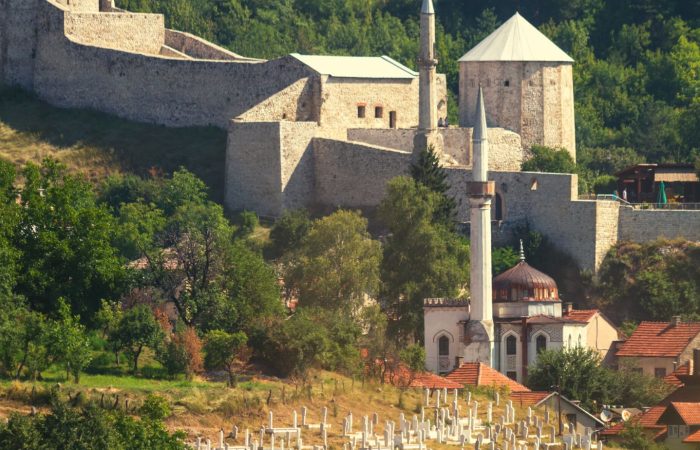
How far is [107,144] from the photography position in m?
84.1

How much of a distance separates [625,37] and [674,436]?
36379 mm

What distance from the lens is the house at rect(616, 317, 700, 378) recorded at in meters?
75.5

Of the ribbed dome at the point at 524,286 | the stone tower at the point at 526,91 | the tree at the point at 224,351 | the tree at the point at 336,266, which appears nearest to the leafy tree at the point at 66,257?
the tree at the point at 224,351

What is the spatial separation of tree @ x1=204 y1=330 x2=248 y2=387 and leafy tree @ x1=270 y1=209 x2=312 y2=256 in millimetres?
9892

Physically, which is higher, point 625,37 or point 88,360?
point 625,37

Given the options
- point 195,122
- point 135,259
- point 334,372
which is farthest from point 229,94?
point 334,372

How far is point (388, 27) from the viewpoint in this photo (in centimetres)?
10500

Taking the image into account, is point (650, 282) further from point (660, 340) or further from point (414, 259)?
point (414, 259)

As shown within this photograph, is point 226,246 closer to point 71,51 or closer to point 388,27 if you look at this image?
point 71,51

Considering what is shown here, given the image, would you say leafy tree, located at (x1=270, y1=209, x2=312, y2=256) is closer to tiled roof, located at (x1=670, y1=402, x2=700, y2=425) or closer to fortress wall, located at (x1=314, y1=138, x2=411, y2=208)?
fortress wall, located at (x1=314, y1=138, x2=411, y2=208)

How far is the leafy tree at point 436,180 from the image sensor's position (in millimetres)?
78000

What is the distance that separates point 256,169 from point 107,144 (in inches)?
187

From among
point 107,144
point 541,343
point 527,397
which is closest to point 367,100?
point 107,144

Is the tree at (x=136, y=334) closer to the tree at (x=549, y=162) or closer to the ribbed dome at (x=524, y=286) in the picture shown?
the ribbed dome at (x=524, y=286)
